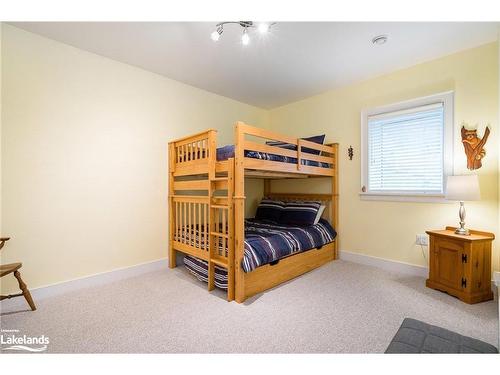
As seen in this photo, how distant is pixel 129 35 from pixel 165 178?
150 centimetres

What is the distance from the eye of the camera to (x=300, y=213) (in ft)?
10.5

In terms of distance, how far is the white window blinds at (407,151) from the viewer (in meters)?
2.57

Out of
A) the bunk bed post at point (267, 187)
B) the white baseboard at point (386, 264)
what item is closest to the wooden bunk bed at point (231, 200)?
the white baseboard at point (386, 264)

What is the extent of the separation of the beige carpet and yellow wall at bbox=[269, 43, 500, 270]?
1.99 ft

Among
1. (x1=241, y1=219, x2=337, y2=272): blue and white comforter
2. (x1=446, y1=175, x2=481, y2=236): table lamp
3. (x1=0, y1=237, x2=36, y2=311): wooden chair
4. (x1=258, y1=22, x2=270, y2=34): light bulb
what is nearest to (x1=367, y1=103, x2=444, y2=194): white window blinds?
(x1=446, y1=175, x2=481, y2=236): table lamp

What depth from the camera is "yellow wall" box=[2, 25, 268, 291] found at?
81.0 inches

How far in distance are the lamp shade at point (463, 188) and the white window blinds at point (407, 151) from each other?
0.34 metres

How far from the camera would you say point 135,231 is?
275cm

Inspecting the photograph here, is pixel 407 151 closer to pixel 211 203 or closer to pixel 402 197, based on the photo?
pixel 402 197

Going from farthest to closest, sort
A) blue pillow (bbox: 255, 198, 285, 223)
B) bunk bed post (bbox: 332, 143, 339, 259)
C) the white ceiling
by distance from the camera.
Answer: blue pillow (bbox: 255, 198, 285, 223) < bunk bed post (bbox: 332, 143, 339, 259) < the white ceiling

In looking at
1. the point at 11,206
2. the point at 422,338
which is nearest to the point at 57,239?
the point at 11,206

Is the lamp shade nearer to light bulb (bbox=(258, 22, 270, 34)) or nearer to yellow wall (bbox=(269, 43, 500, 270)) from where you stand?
yellow wall (bbox=(269, 43, 500, 270))

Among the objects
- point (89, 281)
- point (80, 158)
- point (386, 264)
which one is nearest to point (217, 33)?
point (80, 158)

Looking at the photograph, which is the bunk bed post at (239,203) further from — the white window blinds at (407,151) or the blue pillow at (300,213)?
the white window blinds at (407,151)
